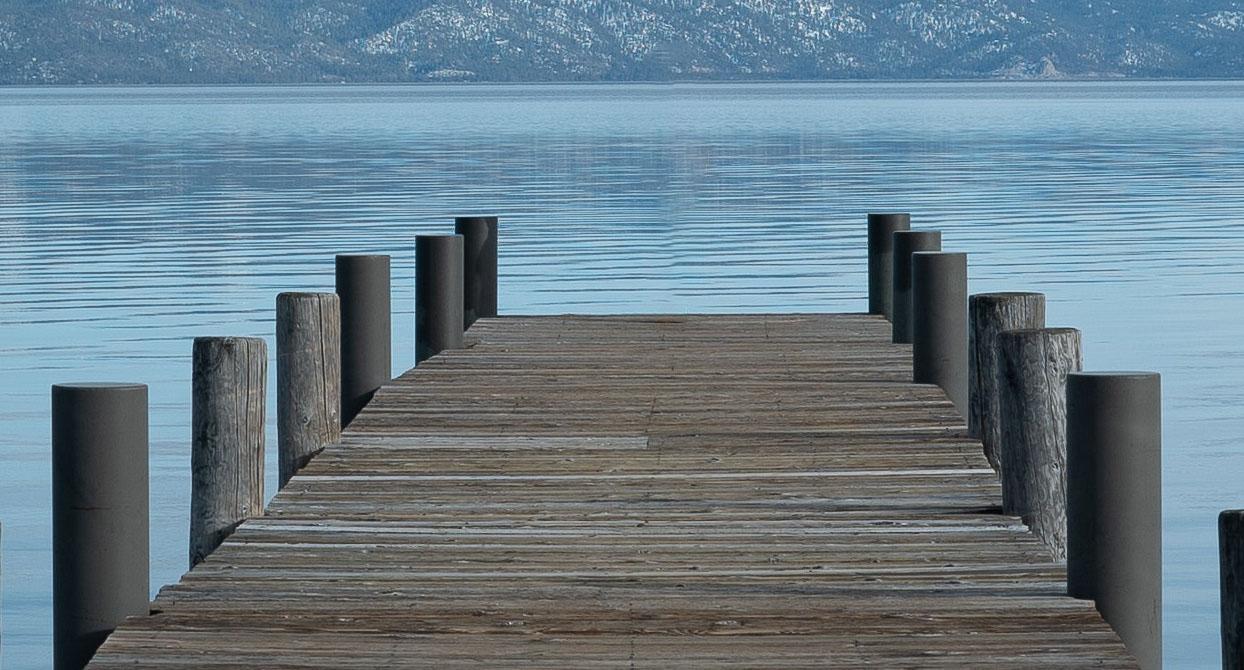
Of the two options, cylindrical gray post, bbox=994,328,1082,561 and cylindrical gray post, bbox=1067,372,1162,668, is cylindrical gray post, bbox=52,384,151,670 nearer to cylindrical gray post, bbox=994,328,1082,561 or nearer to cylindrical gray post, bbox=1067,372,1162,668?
cylindrical gray post, bbox=1067,372,1162,668

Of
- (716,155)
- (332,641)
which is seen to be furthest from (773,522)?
(716,155)

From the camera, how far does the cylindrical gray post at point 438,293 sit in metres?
11.3

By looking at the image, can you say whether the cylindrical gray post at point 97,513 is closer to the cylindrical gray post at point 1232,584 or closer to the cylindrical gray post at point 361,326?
the cylindrical gray post at point 1232,584

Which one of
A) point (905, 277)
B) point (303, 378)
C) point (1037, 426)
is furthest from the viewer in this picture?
point (905, 277)

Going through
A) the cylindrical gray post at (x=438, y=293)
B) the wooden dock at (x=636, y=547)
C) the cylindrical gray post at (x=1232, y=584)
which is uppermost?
the cylindrical gray post at (x=438, y=293)

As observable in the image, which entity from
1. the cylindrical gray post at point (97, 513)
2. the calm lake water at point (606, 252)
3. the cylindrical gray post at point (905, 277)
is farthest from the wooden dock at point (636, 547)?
the calm lake water at point (606, 252)

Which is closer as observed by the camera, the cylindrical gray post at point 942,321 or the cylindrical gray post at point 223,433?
the cylindrical gray post at point 223,433

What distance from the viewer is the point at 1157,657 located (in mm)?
5957

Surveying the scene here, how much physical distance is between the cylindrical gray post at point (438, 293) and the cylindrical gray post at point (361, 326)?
139 centimetres

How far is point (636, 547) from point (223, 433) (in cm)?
152

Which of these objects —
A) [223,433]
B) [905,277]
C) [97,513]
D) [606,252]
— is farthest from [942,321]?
[606,252]

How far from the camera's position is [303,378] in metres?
8.44

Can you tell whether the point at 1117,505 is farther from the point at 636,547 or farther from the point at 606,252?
the point at 606,252

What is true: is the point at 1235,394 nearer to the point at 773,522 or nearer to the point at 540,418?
the point at 540,418
